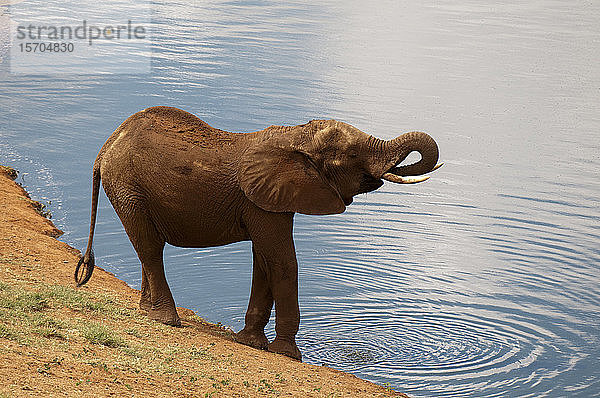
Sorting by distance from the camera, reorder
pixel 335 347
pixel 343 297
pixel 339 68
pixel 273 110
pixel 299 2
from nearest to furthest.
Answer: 1. pixel 335 347
2. pixel 343 297
3. pixel 273 110
4. pixel 339 68
5. pixel 299 2

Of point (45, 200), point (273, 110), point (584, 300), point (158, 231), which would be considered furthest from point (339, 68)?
point (158, 231)

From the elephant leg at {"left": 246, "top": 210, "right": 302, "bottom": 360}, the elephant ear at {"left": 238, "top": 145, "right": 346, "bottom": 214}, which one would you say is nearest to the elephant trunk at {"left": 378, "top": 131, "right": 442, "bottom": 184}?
the elephant ear at {"left": 238, "top": 145, "right": 346, "bottom": 214}

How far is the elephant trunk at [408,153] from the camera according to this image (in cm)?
970

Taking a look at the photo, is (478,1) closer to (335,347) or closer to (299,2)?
(299,2)

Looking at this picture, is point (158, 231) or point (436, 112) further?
point (436, 112)

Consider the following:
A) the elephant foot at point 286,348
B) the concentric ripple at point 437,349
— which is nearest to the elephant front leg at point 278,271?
the elephant foot at point 286,348

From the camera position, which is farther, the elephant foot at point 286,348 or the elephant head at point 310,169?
the elephant foot at point 286,348

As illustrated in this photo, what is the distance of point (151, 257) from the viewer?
10969 mm

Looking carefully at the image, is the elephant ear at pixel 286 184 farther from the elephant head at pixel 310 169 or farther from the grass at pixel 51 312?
the grass at pixel 51 312

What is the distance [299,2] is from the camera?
62188 mm

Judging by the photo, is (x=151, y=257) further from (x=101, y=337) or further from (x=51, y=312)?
(x=101, y=337)

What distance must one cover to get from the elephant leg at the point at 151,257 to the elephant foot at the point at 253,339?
0.77 meters

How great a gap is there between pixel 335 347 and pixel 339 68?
25.7 meters

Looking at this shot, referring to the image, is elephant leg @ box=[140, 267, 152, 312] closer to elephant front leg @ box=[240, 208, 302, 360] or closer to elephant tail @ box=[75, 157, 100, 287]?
elephant tail @ box=[75, 157, 100, 287]
